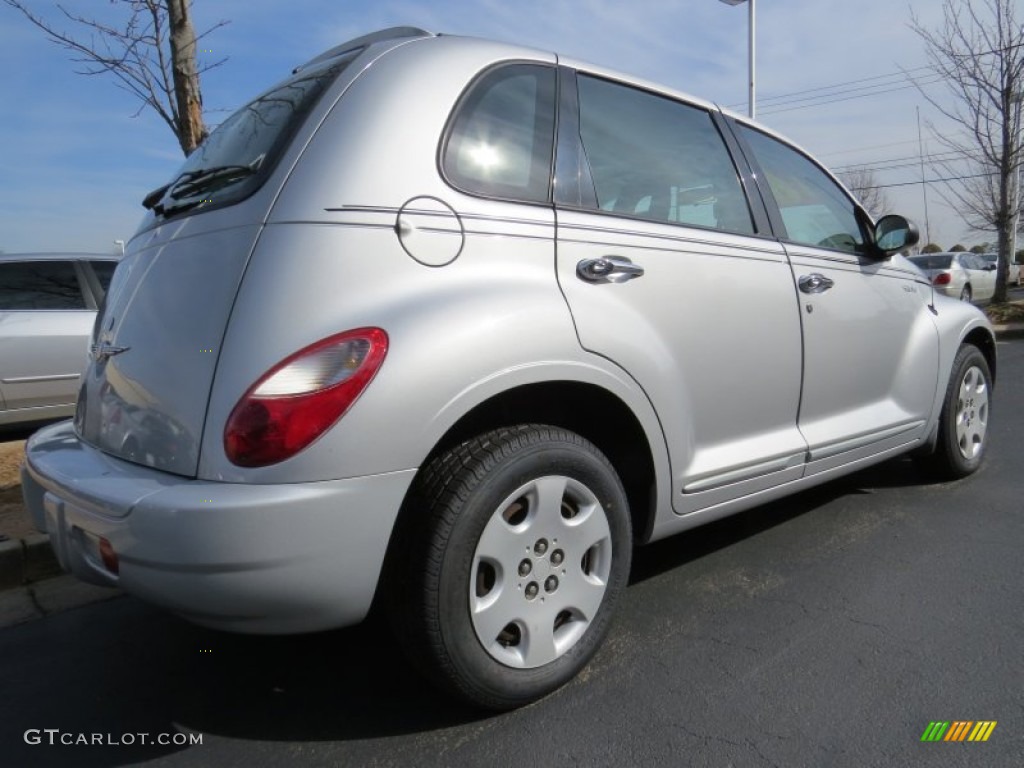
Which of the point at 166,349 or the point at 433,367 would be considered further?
the point at 166,349

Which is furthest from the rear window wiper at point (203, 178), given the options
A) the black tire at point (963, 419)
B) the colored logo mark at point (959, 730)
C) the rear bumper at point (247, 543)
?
the black tire at point (963, 419)

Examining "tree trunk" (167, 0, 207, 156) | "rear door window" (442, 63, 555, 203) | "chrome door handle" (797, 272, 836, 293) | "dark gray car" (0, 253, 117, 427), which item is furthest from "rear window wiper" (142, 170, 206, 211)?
"dark gray car" (0, 253, 117, 427)

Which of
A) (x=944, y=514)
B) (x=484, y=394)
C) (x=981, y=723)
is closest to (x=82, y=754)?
(x=484, y=394)

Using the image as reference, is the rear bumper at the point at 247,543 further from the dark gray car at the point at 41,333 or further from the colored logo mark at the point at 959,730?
the dark gray car at the point at 41,333

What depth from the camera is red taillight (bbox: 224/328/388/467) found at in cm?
165

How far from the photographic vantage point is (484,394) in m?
1.87

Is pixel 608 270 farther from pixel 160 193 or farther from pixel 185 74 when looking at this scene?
pixel 185 74

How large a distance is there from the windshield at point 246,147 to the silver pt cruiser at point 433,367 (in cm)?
2

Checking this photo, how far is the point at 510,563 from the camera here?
6.40 feet

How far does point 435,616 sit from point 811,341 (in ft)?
6.23

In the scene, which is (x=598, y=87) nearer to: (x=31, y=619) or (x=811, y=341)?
(x=811, y=341)

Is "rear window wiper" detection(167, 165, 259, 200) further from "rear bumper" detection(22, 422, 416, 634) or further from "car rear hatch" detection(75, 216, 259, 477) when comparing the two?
"rear bumper" detection(22, 422, 416, 634)

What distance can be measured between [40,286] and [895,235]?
5.88 metres

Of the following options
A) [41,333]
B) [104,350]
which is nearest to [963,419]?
[104,350]
